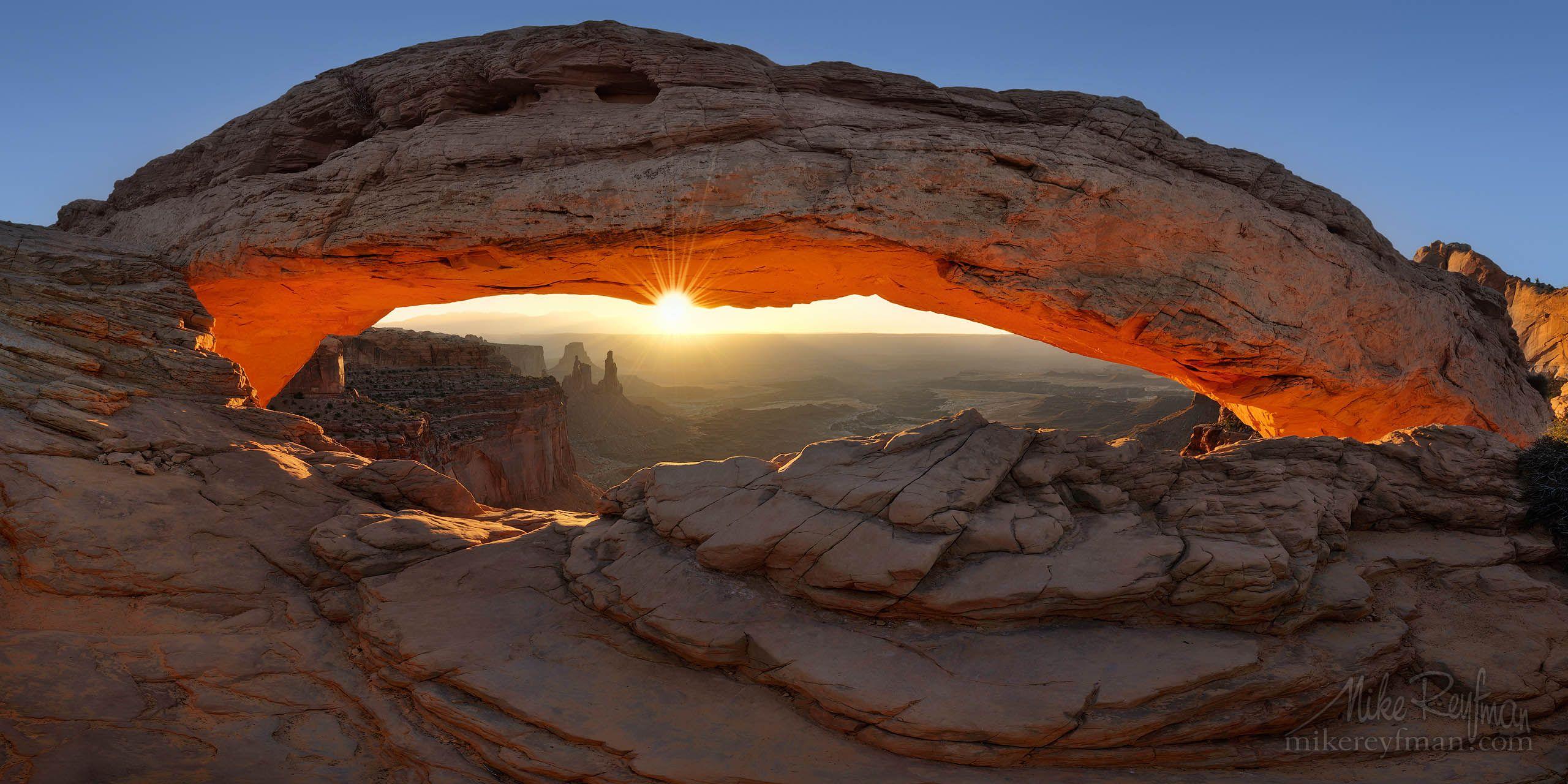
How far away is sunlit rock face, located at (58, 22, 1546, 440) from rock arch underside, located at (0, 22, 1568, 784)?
75 mm

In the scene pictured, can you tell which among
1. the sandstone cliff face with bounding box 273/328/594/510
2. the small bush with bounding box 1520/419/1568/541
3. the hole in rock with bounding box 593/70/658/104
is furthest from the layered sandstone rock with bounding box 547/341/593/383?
the small bush with bounding box 1520/419/1568/541

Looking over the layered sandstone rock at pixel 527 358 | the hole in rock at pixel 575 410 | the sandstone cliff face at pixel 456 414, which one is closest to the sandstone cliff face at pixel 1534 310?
the hole in rock at pixel 575 410

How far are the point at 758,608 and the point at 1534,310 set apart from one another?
4370 centimetres

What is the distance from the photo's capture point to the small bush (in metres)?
8.62

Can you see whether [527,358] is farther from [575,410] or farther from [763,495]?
[763,495]

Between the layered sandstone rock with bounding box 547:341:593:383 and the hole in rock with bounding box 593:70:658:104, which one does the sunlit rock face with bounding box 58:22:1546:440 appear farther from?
the layered sandstone rock with bounding box 547:341:593:383

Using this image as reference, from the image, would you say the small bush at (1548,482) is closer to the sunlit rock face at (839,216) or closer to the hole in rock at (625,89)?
the sunlit rock face at (839,216)

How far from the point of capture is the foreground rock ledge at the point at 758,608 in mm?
6414

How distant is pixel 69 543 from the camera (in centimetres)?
769

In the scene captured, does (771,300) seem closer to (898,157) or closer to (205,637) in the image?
(898,157)

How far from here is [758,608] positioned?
25.2ft

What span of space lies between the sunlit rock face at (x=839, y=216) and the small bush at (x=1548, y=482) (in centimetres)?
228

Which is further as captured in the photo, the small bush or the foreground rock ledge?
the small bush

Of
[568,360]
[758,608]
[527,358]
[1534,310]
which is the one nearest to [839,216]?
[758,608]
